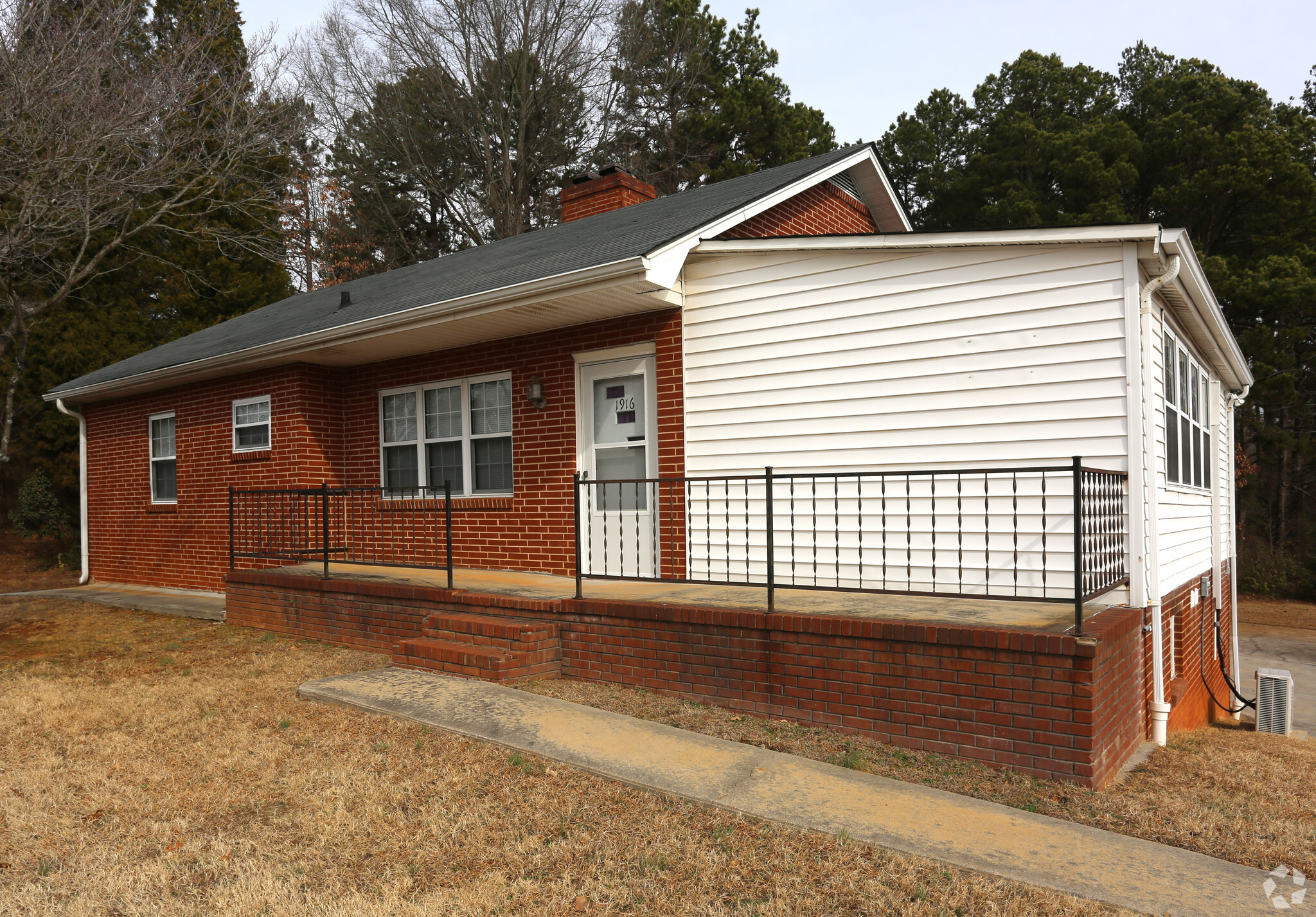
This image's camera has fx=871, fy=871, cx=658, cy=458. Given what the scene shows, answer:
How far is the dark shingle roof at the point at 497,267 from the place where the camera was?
24.6ft

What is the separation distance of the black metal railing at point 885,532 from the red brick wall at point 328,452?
571 mm

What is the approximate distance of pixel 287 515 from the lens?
9812 millimetres

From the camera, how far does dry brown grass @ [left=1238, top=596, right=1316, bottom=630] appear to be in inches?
630

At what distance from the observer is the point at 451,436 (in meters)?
9.28

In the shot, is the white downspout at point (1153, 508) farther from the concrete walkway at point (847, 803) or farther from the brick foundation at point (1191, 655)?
the concrete walkway at point (847, 803)

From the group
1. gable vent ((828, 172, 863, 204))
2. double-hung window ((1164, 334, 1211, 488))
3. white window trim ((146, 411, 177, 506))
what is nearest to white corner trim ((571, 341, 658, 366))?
gable vent ((828, 172, 863, 204))

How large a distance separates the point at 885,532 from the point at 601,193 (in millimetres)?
7804

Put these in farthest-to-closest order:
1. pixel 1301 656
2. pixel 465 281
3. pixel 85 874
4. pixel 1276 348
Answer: pixel 1276 348 < pixel 1301 656 < pixel 465 281 < pixel 85 874

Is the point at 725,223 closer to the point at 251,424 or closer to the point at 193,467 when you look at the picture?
Answer: the point at 251,424

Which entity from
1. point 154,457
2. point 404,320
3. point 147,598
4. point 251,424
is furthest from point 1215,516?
point 154,457

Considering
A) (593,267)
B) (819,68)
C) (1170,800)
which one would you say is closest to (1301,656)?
(1170,800)

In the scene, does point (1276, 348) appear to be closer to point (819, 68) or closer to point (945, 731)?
point (819, 68)

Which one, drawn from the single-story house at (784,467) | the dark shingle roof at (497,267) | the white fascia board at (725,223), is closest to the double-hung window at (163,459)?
the dark shingle roof at (497,267)

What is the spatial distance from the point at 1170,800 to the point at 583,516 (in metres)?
5.09
